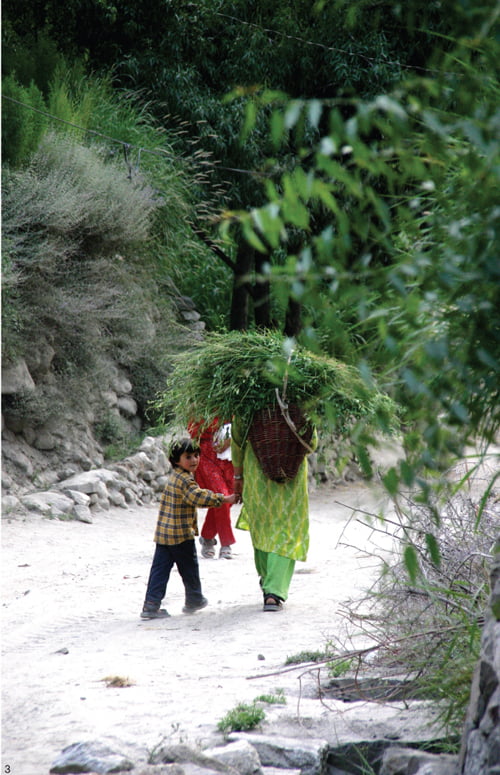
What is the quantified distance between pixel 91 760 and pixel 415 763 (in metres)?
1.17

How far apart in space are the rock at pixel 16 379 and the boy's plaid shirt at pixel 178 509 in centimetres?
551

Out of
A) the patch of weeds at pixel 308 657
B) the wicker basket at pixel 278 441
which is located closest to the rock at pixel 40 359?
the wicker basket at pixel 278 441

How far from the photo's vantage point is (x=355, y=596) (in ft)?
20.8

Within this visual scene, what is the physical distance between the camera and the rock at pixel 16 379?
1096cm

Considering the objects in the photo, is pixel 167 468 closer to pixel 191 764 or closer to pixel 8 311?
pixel 8 311

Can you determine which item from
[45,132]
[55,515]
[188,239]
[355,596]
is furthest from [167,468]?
[355,596]

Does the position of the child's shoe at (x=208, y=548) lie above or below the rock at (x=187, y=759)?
below

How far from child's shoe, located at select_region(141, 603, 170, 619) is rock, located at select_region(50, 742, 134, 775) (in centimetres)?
285

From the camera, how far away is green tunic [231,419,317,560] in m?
6.07

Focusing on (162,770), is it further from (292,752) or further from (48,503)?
(48,503)

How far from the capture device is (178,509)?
611 centimetres

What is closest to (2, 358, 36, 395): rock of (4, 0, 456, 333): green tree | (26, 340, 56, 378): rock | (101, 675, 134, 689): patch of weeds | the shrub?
(26, 340, 56, 378): rock

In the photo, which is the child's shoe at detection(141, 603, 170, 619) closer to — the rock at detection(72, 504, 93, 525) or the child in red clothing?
the child in red clothing

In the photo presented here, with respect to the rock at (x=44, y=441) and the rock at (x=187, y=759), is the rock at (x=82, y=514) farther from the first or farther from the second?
the rock at (x=187, y=759)
